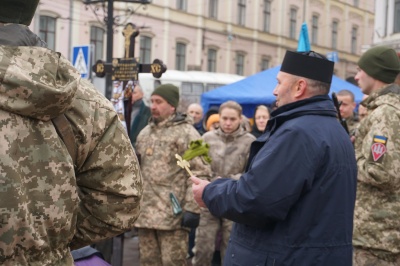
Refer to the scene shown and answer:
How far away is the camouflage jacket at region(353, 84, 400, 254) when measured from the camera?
410 centimetres

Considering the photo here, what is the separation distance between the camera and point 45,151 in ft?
6.34

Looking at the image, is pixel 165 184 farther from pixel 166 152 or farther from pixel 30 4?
pixel 30 4

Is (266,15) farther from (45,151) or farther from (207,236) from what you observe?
(45,151)

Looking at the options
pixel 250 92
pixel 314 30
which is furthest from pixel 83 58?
pixel 314 30

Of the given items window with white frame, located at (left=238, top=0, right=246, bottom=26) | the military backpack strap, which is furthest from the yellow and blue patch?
window with white frame, located at (left=238, top=0, right=246, bottom=26)

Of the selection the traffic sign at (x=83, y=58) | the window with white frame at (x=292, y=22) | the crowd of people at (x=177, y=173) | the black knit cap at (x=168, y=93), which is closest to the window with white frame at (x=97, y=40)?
the window with white frame at (x=292, y=22)

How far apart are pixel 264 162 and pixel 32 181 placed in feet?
4.34

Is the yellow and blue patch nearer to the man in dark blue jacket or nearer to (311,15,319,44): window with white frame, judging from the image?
the man in dark blue jacket

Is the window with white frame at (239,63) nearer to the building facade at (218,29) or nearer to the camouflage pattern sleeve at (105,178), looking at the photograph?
the building facade at (218,29)

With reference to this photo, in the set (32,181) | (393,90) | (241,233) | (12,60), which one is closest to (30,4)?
(12,60)

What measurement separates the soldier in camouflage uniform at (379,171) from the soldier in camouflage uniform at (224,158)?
80.9 inches

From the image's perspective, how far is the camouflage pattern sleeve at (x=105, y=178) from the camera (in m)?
2.11

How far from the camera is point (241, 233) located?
316cm

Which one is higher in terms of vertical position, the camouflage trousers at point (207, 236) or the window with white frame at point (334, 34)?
the window with white frame at point (334, 34)
